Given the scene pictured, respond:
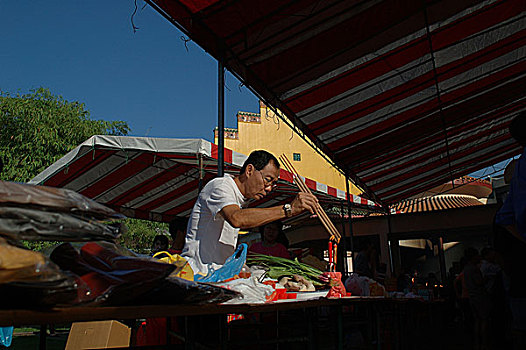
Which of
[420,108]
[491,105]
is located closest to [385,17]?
[420,108]

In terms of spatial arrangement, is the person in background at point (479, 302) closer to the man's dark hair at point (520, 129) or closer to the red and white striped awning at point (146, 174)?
the red and white striped awning at point (146, 174)

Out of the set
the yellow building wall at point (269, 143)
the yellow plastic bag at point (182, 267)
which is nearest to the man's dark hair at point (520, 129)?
the yellow plastic bag at point (182, 267)

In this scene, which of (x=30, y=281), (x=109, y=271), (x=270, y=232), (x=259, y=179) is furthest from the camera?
(x=270, y=232)

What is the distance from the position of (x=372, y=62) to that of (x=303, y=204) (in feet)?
8.29

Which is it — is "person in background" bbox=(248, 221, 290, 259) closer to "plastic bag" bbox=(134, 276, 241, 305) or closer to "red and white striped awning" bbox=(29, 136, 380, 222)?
"red and white striped awning" bbox=(29, 136, 380, 222)

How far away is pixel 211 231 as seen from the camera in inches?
99.7

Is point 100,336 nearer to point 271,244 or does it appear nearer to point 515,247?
point 271,244

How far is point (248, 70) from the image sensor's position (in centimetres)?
391

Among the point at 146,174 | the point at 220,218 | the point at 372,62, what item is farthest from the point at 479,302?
the point at 146,174

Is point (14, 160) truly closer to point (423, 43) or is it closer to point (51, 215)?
point (423, 43)

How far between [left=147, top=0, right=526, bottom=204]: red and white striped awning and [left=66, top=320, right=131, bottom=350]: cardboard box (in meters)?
2.69

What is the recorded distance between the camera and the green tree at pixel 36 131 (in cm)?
1526

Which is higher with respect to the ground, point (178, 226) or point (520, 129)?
point (520, 129)

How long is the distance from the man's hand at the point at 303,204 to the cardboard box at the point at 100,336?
2413mm
